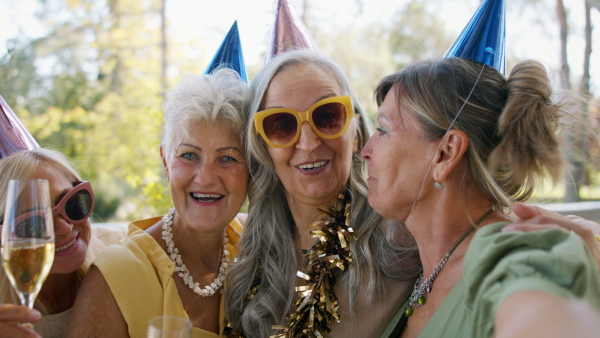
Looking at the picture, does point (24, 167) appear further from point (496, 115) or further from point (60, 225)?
point (496, 115)

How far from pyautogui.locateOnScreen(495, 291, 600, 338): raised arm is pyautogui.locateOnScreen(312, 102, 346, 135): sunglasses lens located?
56.1 inches

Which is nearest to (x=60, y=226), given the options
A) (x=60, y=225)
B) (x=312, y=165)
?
(x=60, y=225)

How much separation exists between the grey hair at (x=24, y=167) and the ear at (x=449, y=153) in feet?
5.54

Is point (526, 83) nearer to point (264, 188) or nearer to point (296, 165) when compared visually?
point (296, 165)

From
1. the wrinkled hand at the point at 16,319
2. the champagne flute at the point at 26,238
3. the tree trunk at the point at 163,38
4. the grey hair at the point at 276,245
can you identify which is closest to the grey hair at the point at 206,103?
the grey hair at the point at 276,245

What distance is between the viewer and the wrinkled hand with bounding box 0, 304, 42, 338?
1464mm

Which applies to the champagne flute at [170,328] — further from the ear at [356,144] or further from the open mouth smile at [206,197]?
the ear at [356,144]

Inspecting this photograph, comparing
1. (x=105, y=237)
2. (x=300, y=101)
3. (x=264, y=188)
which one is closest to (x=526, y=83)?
(x=300, y=101)

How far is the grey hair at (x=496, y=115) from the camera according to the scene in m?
1.64

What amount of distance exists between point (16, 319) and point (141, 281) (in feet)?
2.89

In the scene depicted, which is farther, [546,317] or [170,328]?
[170,328]

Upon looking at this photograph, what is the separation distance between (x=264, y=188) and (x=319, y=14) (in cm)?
1225

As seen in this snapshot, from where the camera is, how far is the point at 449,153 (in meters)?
1.81

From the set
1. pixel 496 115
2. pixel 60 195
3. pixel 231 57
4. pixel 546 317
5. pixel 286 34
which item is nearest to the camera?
pixel 546 317
